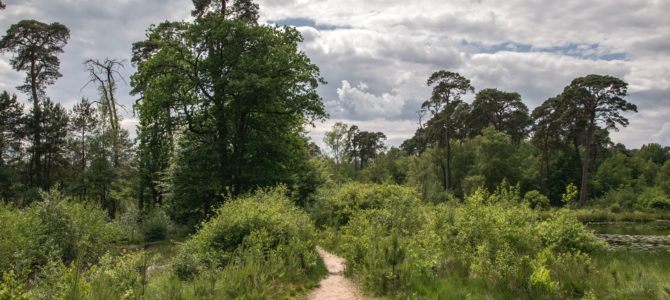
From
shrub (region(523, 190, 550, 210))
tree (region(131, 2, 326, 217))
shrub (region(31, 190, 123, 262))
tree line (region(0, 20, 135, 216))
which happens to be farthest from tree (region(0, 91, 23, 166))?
shrub (region(523, 190, 550, 210))

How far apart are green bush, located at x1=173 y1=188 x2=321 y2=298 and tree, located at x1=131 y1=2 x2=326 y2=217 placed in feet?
30.0

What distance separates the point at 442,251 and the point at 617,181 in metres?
45.4

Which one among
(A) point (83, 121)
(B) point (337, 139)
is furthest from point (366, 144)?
(A) point (83, 121)

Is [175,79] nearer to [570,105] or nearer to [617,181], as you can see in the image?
[570,105]

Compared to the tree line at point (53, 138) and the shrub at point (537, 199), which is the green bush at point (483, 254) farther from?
the tree line at point (53, 138)

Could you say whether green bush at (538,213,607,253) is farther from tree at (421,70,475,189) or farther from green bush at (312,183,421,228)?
tree at (421,70,475,189)

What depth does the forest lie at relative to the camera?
7.13 meters

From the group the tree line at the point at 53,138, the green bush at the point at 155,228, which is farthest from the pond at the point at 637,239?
the tree line at the point at 53,138

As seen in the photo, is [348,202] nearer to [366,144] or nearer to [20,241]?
[20,241]

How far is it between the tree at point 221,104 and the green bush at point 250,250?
9.15m

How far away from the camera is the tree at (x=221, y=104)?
18281 mm

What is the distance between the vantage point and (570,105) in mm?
33562

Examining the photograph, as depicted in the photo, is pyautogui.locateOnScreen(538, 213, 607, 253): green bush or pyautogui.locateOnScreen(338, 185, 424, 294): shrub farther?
pyautogui.locateOnScreen(538, 213, 607, 253): green bush

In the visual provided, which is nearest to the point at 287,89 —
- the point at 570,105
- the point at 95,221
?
the point at 95,221
